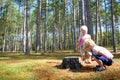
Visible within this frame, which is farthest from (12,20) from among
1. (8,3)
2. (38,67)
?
(38,67)

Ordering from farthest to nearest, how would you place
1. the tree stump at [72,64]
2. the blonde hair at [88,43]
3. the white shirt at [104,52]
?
the tree stump at [72,64]
the blonde hair at [88,43]
the white shirt at [104,52]

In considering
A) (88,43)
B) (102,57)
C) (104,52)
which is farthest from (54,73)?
(104,52)

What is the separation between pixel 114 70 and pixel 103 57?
92 cm

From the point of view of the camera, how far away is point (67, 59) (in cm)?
1297

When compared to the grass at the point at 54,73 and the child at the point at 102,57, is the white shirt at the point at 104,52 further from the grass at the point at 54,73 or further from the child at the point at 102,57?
the grass at the point at 54,73

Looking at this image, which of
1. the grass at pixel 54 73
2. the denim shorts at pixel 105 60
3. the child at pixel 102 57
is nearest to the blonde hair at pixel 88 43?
the child at pixel 102 57

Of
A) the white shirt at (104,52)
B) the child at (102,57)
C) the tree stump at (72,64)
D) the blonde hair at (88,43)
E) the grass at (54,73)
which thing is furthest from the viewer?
the tree stump at (72,64)

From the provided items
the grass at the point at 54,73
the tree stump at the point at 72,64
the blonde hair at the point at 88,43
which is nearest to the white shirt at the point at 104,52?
the blonde hair at the point at 88,43

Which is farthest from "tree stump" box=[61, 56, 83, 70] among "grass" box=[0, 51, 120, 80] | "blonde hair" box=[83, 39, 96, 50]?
"blonde hair" box=[83, 39, 96, 50]

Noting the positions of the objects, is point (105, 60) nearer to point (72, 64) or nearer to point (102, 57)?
point (102, 57)

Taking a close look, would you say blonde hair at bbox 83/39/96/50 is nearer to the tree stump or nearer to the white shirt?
the white shirt

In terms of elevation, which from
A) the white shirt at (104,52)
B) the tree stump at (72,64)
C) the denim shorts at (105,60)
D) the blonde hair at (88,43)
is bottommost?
the tree stump at (72,64)

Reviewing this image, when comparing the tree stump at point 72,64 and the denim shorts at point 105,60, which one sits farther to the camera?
the tree stump at point 72,64

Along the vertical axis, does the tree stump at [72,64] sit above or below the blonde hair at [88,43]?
below
